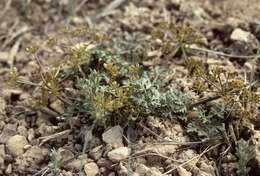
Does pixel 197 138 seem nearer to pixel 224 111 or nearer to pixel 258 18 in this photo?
pixel 224 111

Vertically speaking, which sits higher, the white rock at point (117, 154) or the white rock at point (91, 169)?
the white rock at point (117, 154)

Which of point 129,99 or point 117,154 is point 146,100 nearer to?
point 129,99

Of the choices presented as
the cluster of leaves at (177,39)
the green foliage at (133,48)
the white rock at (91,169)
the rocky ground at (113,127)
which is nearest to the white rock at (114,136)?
the rocky ground at (113,127)

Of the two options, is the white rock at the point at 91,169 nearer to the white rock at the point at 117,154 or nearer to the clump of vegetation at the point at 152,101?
the white rock at the point at 117,154

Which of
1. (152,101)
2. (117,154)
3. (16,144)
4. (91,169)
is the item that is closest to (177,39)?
(152,101)

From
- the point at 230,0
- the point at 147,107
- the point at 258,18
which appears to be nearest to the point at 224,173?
the point at 147,107

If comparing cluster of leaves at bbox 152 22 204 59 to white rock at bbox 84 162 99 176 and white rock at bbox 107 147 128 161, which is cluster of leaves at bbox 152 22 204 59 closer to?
A: white rock at bbox 107 147 128 161
